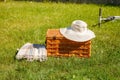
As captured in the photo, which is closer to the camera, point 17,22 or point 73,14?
point 17,22

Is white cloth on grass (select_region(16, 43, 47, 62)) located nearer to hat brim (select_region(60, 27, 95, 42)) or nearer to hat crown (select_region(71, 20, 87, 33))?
hat brim (select_region(60, 27, 95, 42))

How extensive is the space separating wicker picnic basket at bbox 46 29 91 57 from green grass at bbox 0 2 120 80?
7.5 inches

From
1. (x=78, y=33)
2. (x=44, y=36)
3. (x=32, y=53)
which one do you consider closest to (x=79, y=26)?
(x=78, y=33)

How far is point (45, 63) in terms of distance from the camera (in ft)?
25.9

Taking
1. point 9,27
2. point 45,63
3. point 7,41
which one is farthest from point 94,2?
point 45,63

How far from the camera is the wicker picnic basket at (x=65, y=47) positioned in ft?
27.2

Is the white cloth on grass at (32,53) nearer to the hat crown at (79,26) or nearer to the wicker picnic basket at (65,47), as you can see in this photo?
the wicker picnic basket at (65,47)

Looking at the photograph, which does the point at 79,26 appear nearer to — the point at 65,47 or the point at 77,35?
the point at 77,35

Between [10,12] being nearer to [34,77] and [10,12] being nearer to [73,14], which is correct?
[73,14]

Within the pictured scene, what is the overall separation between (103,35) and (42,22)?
2.53 meters

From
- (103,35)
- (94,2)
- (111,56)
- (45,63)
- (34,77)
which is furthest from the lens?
(94,2)

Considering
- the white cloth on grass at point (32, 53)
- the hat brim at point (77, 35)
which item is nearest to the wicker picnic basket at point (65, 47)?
the hat brim at point (77, 35)

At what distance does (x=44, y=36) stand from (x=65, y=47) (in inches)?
80.8

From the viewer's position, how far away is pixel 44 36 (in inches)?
404
